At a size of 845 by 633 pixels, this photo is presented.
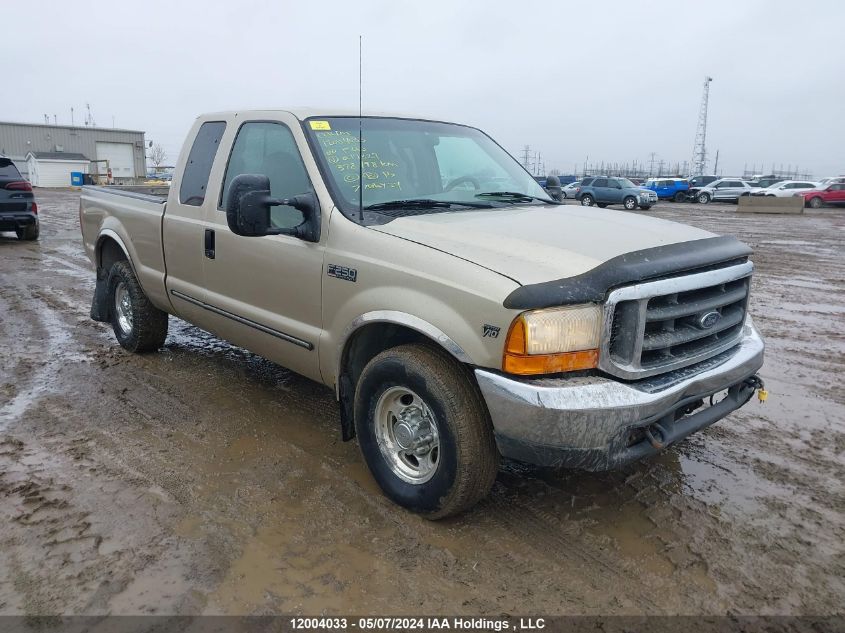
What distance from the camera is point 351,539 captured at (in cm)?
296

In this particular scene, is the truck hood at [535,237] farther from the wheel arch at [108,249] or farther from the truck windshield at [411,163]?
the wheel arch at [108,249]

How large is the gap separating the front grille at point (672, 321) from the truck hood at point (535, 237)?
0.24 metres

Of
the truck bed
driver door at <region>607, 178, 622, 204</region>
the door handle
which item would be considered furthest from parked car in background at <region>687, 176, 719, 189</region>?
the door handle

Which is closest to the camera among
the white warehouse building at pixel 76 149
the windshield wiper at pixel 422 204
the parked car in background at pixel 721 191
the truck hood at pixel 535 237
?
the truck hood at pixel 535 237

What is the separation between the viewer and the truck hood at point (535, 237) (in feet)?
9.00

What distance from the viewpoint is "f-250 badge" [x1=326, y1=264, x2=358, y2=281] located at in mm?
3238

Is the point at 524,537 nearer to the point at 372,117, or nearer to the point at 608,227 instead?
the point at 608,227

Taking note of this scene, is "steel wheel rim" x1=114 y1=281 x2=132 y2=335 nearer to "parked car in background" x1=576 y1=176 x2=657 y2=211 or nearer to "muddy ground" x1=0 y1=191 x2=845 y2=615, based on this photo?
"muddy ground" x1=0 y1=191 x2=845 y2=615

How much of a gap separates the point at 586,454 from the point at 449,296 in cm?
87

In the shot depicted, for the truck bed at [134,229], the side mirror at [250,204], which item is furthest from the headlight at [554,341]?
the truck bed at [134,229]

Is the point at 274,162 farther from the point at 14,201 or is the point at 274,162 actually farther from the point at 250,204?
the point at 14,201

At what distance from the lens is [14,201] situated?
12875mm

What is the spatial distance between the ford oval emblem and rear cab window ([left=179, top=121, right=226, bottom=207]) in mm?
3229

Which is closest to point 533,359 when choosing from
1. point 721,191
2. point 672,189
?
point 721,191
